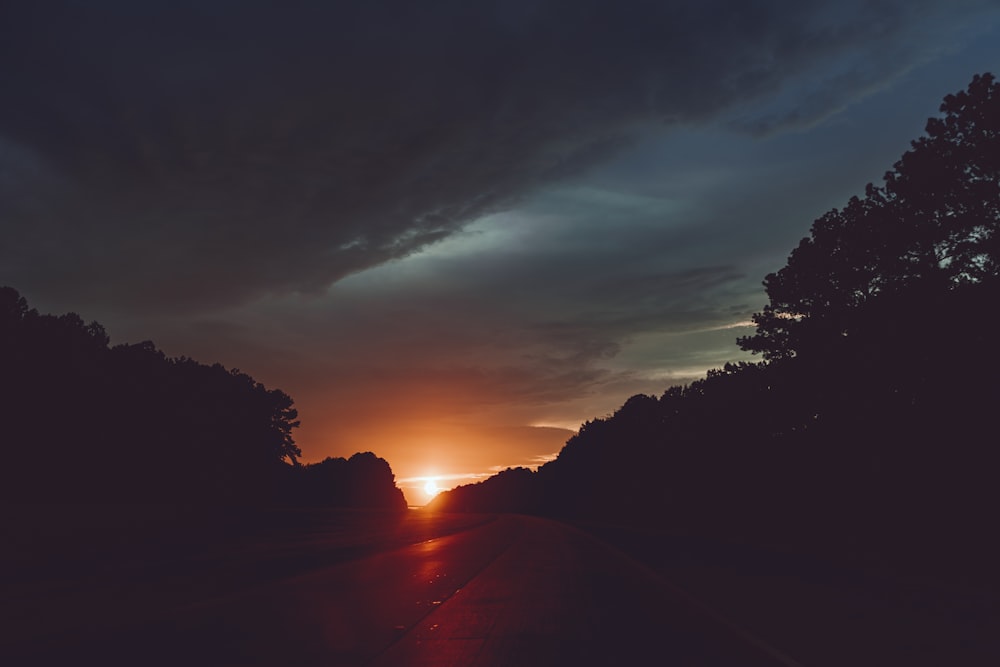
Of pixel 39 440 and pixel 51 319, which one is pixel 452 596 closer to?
pixel 39 440

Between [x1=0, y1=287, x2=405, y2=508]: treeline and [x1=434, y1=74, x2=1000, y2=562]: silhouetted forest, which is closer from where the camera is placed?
[x1=434, y1=74, x2=1000, y2=562]: silhouetted forest

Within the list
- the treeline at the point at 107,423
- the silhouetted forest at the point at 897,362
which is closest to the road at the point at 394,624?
the silhouetted forest at the point at 897,362

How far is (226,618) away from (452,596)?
4352 mm

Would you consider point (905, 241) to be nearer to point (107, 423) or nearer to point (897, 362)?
point (897, 362)

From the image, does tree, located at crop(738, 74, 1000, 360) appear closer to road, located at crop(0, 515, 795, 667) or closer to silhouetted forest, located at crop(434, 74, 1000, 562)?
silhouetted forest, located at crop(434, 74, 1000, 562)

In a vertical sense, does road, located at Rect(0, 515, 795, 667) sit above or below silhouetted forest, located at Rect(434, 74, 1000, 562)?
below

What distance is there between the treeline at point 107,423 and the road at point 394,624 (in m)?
40.0

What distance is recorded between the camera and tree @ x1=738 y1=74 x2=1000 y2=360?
89.5 feet

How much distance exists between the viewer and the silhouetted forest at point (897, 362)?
26.8m

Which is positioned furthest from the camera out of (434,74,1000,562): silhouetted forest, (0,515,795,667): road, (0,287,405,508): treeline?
(0,287,405,508): treeline

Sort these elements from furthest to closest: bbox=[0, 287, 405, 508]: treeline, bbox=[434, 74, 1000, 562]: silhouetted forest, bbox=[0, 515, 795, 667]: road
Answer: bbox=[0, 287, 405, 508]: treeline → bbox=[434, 74, 1000, 562]: silhouetted forest → bbox=[0, 515, 795, 667]: road

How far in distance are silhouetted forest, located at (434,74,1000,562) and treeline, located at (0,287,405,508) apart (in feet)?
147

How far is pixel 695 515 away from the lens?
3000 inches

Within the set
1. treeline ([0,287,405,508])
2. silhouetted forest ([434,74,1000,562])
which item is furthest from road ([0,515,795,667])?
treeline ([0,287,405,508])
